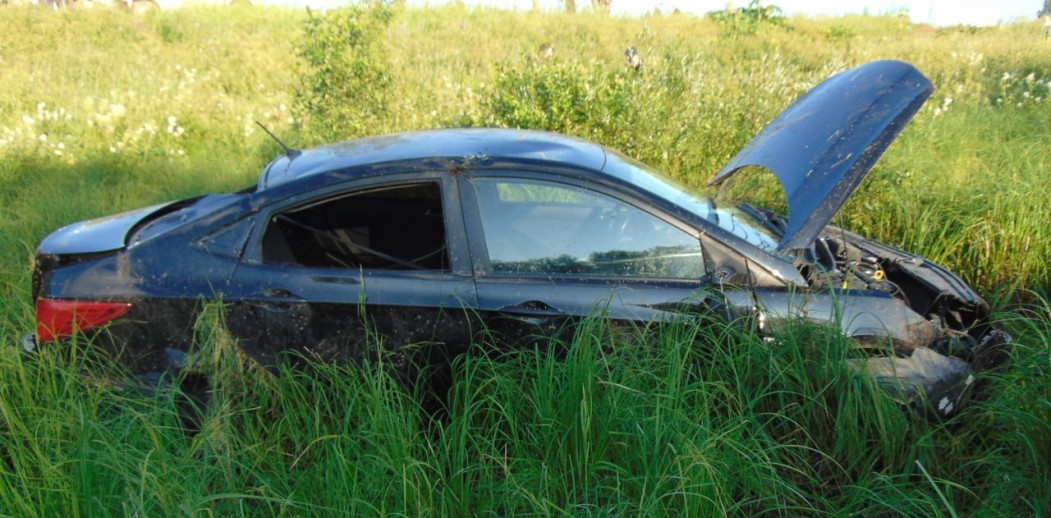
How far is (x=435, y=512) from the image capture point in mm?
2762

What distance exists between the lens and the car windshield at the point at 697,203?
370 centimetres

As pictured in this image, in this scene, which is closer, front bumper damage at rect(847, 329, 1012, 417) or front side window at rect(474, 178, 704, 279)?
front bumper damage at rect(847, 329, 1012, 417)

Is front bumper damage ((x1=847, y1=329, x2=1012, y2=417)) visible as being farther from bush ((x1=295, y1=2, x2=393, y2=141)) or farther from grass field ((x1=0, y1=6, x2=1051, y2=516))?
bush ((x1=295, y1=2, x2=393, y2=141))

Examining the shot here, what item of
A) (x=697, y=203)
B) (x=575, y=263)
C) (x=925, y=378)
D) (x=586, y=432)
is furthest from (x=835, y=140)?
(x=586, y=432)

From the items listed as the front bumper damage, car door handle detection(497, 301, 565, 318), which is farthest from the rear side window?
the front bumper damage

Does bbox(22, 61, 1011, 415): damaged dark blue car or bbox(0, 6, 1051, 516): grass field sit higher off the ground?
bbox(22, 61, 1011, 415): damaged dark blue car

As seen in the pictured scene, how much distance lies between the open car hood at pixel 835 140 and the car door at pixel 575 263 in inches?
19.5

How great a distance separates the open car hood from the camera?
3367mm

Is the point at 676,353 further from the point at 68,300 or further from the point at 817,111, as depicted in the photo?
the point at 68,300

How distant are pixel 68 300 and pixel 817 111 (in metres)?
3.49

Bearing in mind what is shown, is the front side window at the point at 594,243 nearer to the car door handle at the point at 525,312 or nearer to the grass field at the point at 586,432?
the car door handle at the point at 525,312

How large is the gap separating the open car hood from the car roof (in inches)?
33.7

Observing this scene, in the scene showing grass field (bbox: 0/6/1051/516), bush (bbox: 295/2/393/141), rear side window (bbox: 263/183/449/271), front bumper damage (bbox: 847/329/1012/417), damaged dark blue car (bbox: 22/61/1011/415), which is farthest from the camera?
bush (bbox: 295/2/393/141)

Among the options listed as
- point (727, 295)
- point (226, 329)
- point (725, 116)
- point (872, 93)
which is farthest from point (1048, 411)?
point (725, 116)
